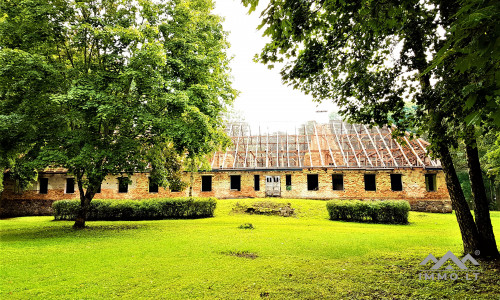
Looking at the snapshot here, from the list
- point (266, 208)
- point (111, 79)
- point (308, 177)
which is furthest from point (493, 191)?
point (111, 79)

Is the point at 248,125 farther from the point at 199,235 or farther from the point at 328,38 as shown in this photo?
the point at 328,38

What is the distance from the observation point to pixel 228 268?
6.54 meters

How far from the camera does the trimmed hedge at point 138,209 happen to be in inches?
691

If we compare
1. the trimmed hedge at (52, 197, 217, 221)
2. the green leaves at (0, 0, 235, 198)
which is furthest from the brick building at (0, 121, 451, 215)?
the green leaves at (0, 0, 235, 198)

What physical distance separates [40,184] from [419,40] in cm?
3009

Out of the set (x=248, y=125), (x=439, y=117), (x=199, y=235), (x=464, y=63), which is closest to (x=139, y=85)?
(x=199, y=235)

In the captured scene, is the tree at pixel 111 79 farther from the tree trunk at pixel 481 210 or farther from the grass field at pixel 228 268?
the tree trunk at pixel 481 210

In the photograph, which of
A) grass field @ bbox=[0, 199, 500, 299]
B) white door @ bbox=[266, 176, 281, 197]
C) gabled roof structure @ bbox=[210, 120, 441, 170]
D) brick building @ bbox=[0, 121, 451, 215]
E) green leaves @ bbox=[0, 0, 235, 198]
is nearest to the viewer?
grass field @ bbox=[0, 199, 500, 299]

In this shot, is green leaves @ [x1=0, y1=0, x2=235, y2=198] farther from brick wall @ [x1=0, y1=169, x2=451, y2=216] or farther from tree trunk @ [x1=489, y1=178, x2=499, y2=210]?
tree trunk @ [x1=489, y1=178, x2=499, y2=210]

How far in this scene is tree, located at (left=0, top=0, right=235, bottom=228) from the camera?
425 inches

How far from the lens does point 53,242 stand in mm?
10109

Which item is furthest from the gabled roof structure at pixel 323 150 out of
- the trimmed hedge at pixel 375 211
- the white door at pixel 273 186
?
the trimmed hedge at pixel 375 211

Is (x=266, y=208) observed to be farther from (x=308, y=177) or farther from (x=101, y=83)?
(x=101, y=83)

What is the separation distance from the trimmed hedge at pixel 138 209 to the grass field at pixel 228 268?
646 cm
